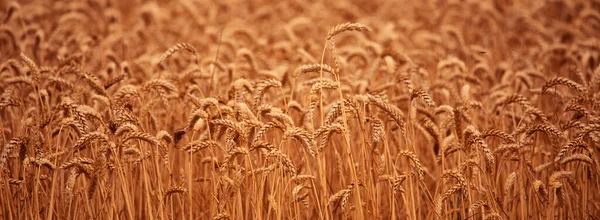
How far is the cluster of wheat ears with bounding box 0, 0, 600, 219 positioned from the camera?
3.15m

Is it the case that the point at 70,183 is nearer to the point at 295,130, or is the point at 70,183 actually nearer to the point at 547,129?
the point at 295,130

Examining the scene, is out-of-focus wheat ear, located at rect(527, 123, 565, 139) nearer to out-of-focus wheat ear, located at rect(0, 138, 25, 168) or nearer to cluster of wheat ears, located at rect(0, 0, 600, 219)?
cluster of wheat ears, located at rect(0, 0, 600, 219)

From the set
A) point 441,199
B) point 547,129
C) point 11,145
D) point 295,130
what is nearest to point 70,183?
point 11,145

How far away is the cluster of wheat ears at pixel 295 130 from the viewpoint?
3.15 meters

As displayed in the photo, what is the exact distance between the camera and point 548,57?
582 cm

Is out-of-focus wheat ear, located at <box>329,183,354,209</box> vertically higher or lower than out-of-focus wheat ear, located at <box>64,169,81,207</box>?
lower

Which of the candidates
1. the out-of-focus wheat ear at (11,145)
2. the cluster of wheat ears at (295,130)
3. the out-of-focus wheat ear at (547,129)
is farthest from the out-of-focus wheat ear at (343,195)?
the out-of-focus wheat ear at (11,145)

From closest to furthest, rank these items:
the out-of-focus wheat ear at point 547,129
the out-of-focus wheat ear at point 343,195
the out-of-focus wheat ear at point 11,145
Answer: the out-of-focus wheat ear at point 343,195
the out-of-focus wheat ear at point 11,145
the out-of-focus wheat ear at point 547,129

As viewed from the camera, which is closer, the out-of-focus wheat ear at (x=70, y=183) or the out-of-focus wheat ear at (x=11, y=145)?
the out-of-focus wheat ear at (x=70, y=183)

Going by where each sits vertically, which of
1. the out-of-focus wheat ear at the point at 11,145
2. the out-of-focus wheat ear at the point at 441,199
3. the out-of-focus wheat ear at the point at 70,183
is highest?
the out-of-focus wheat ear at the point at 11,145

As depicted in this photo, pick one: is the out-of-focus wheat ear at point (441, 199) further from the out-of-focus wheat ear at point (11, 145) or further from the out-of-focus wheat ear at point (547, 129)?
the out-of-focus wheat ear at point (11, 145)

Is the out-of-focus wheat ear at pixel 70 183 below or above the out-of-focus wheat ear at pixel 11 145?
below

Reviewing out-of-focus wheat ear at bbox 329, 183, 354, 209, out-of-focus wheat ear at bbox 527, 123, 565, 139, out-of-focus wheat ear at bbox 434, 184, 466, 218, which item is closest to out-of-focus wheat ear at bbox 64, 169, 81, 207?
out-of-focus wheat ear at bbox 329, 183, 354, 209

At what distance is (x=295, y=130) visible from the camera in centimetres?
298
